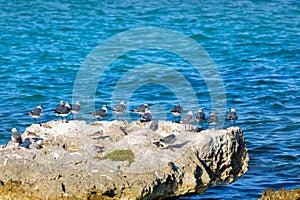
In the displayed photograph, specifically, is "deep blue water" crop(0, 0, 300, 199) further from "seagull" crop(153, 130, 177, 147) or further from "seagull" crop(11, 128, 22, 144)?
"seagull" crop(11, 128, 22, 144)

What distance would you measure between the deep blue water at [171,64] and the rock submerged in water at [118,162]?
3.28 ft

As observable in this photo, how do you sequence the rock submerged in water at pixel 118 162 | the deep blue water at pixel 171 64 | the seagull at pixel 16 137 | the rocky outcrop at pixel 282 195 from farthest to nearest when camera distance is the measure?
the deep blue water at pixel 171 64 < the seagull at pixel 16 137 < the rock submerged in water at pixel 118 162 < the rocky outcrop at pixel 282 195

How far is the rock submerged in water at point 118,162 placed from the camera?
51.2 feet

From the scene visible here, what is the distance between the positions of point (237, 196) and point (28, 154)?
6209 millimetres

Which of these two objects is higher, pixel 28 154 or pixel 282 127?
pixel 28 154

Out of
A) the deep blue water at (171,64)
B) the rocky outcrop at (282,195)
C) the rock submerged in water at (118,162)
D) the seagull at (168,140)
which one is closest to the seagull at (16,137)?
the rock submerged in water at (118,162)

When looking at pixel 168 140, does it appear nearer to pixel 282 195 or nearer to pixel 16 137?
pixel 282 195

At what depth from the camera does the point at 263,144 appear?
77.1ft

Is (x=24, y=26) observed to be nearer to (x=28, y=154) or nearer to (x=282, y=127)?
(x=282, y=127)

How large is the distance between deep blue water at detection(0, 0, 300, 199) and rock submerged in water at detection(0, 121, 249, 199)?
1.00 m

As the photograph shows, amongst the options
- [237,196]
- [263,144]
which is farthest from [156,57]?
[237,196]

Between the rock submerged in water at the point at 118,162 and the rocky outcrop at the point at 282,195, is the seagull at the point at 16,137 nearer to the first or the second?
the rock submerged in water at the point at 118,162

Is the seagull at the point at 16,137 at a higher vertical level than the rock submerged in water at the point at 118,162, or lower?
higher

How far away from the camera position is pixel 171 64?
38531mm
